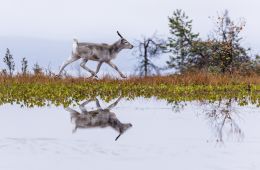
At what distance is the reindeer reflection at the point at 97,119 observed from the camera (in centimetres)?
1086

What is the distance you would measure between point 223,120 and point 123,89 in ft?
26.1

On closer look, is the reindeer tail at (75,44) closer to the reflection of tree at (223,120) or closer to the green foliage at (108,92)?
the green foliage at (108,92)

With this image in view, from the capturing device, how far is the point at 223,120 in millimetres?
12102

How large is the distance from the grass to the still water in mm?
2127

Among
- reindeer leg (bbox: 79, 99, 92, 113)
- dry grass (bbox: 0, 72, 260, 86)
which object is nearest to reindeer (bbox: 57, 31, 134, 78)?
dry grass (bbox: 0, 72, 260, 86)

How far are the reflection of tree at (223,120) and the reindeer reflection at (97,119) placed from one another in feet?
4.74

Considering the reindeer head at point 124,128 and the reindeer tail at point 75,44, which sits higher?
the reindeer tail at point 75,44

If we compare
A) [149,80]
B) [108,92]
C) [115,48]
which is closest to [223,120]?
[108,92]

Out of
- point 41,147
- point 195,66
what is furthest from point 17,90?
point 195,66

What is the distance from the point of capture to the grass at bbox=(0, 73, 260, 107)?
17031 millimetres

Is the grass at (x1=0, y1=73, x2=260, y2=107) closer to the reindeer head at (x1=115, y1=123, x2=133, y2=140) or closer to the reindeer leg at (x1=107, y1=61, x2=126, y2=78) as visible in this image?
the reindeer leg at (x1=107, y1=61, x2=126, y2=78)

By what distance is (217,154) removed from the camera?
8055 millimetres

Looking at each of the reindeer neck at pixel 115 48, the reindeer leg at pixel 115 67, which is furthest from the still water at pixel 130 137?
the reindeer neck at pixel 115 48

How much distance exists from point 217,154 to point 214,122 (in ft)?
12.1
